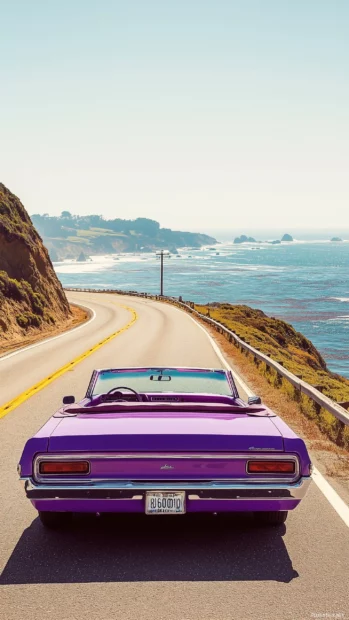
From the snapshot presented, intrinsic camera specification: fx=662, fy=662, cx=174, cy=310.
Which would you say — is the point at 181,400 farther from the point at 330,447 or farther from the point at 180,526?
the point at 330,447

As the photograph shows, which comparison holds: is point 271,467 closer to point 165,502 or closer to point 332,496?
point 165,502

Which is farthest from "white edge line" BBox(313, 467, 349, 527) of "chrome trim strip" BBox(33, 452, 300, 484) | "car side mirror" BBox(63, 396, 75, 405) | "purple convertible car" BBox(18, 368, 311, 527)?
"car side mirror" BBox(63, 396, 75, 405)

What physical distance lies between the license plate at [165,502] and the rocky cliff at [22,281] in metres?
27.7

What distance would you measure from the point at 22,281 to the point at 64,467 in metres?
37.1

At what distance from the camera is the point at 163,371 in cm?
741

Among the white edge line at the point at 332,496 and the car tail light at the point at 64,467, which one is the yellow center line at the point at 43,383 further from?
the car tail light at the point at 64,467

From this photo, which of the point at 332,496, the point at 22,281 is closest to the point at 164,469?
the point at 332,496

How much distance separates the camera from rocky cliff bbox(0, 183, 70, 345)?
35625 mm

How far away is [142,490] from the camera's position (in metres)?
4.93

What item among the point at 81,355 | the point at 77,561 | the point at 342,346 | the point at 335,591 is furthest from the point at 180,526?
the point at 342,346

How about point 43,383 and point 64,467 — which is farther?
point 43,383

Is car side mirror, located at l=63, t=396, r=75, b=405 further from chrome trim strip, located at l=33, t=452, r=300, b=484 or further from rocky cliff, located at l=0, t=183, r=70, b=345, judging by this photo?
rocky cliff, located at l=0, t=183, r=70, b=345

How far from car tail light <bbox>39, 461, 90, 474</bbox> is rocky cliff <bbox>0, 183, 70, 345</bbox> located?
89.9 feet

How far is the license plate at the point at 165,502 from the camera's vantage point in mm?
4965
